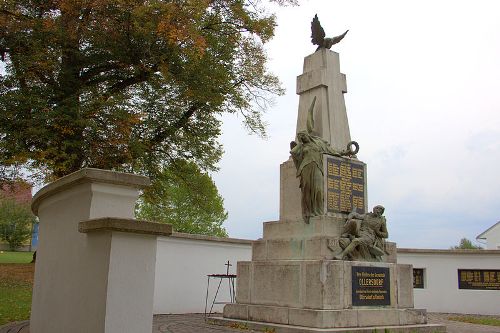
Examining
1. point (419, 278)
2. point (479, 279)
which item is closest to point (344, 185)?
point (419, 278)

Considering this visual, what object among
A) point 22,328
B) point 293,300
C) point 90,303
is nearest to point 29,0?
point 22,328

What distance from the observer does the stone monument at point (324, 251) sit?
28.8ft

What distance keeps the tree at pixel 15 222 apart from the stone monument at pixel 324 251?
142ft

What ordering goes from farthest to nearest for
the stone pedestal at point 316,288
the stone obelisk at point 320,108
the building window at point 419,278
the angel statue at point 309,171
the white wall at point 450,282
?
1. the building window at point 419,278
2. the white wall at point 450,282
3. the stone obelisk at point 320,108
4. the angel statue at point 309,171
5. the stone pedestal at point 316,288

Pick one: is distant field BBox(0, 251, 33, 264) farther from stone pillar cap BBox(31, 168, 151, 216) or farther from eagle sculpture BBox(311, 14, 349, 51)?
stone pillar cap BBox(31, 168, 151, 216)

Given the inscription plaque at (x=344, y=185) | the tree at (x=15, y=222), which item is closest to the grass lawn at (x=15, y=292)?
the inscription plaque at (x=344, y=185)

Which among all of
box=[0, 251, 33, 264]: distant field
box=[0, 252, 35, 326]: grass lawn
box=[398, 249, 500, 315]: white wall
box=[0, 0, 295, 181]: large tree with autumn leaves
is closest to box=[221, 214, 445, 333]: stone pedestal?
box=[0, 252, 35, 326]: grass lawn

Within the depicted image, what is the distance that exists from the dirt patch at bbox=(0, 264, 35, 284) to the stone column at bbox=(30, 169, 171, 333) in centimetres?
1145

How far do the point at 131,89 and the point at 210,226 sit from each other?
20.6m

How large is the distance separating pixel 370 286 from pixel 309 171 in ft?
7.62

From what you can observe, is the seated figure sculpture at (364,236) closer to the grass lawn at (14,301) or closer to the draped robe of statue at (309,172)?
the draped robe of statue at (309,172)

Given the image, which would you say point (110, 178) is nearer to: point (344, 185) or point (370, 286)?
point (370, 286)

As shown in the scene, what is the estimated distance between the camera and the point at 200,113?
58.1 feet

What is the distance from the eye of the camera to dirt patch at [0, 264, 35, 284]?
16.3m
